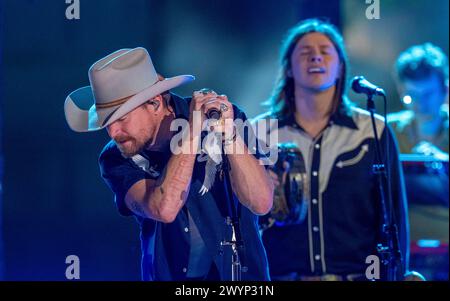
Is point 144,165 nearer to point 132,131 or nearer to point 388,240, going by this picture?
point 132,131

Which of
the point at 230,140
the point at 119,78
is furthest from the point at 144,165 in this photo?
the point at 230,140

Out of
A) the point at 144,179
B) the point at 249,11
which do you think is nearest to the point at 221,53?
the point at 249,11

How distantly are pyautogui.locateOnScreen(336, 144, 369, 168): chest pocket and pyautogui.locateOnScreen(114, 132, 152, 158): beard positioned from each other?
150 centimetres

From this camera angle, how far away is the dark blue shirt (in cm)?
337

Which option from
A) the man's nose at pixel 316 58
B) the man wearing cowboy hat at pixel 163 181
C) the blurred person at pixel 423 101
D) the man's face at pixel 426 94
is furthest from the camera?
the man's face at pixel 426 94

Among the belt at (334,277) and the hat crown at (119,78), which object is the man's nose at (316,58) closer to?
the belt at (334,277)

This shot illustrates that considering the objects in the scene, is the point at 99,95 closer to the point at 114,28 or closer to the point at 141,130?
the point at 141,130

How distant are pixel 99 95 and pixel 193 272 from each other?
865mm

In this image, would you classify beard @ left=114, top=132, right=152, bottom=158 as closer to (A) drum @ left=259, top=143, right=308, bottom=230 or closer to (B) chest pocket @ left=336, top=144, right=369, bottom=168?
(A) drum @ left=259, top=143, right=308, bottom=230

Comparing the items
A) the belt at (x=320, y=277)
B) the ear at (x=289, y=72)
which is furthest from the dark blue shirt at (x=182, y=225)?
the ear at (x=289, y=72)

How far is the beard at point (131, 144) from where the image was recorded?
3373 millimetres

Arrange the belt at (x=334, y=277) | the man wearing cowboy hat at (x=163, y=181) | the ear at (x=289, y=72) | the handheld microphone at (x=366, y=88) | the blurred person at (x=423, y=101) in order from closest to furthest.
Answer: the man wearing cowboy hat at (x=163, y=181)
the handheld microphone at (x=366, y=88)
the belt at (x=334, y=277)
the ear at (x=289, y=72)
the blurred person at (x=423, y=101)

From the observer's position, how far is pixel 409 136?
5.84 metres

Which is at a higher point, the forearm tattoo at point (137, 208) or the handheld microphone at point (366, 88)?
the handheld microphone at point (366, 88)
